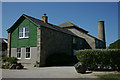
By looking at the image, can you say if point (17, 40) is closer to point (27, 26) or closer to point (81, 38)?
point (27, 26)

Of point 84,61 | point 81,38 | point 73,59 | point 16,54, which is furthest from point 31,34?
point 81,38

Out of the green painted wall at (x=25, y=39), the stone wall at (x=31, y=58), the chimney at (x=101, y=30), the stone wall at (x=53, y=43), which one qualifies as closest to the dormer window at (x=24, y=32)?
the green painted wall at (x=25, y=39)

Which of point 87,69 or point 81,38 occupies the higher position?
point 81,38

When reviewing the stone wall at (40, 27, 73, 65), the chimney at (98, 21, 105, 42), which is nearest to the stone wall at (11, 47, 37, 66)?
the stone wall at (40, 27, 73, 65)

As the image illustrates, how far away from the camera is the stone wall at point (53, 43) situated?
63.3ft

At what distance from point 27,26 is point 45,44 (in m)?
4.20

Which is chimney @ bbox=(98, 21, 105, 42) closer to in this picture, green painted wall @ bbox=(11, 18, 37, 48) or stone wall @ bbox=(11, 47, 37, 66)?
green painted wall @ bbox=(11, 18, 37, 48)

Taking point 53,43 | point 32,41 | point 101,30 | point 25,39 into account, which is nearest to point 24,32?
point 25,39

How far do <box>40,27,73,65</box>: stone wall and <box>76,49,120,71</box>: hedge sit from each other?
828 centimetres

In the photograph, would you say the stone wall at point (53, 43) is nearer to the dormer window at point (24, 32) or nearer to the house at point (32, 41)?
the house at point (32, 41)

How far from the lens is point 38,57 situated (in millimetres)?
18516

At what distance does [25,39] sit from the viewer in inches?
811

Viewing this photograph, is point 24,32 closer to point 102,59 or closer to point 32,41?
point 32,41

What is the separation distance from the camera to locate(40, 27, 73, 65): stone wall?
19.3 meters
